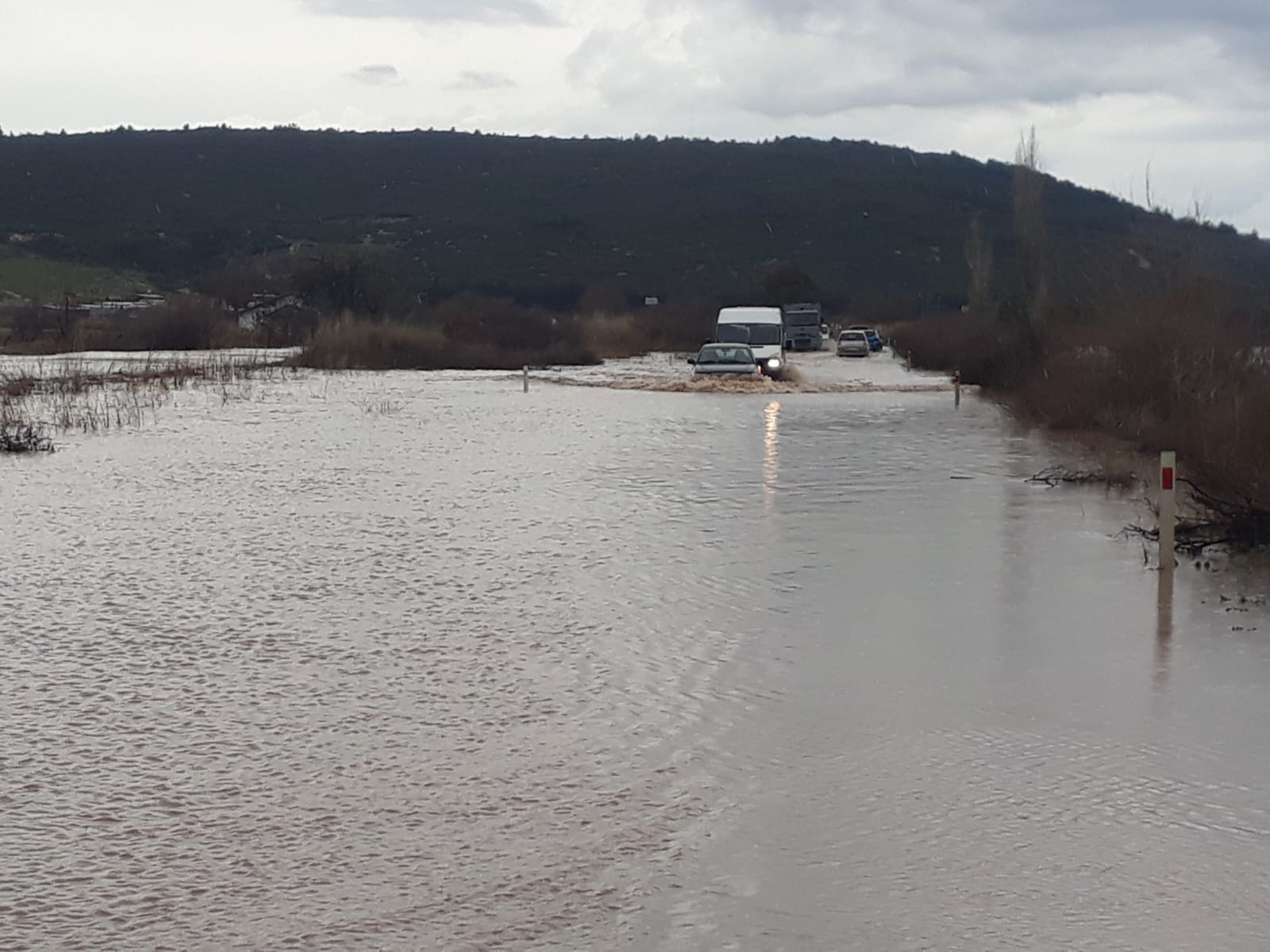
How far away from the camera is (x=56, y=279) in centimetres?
10600

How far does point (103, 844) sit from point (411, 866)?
1.35 m

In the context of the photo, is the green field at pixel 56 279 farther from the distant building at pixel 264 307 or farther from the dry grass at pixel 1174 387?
the dry grass at pixel 1174 387

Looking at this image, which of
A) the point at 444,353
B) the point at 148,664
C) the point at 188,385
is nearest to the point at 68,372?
the point at 188,385

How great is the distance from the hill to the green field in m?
3.02

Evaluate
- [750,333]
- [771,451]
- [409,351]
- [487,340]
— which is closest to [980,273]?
[487,340]

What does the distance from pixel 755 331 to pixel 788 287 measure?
51525mm

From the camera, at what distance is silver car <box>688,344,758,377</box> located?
159 ft

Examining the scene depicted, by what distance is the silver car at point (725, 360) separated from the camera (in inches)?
1913

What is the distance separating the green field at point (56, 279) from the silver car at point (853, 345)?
151 ft

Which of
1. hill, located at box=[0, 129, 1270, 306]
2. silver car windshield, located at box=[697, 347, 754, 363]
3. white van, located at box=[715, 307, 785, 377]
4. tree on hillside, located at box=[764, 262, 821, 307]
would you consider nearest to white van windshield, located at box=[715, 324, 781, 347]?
white van, located at box=[715, 307, 785, 377]

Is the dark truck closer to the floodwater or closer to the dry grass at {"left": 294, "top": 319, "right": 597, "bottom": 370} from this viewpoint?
the dry grass at {"left": 294, "top": 319, "right": 597, "bottom": 370}

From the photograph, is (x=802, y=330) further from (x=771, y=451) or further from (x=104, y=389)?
(x=771, y=451)

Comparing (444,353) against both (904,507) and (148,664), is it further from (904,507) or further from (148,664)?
(148,664)

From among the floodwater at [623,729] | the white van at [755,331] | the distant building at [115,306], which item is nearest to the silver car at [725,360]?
the white van at [755,331]
